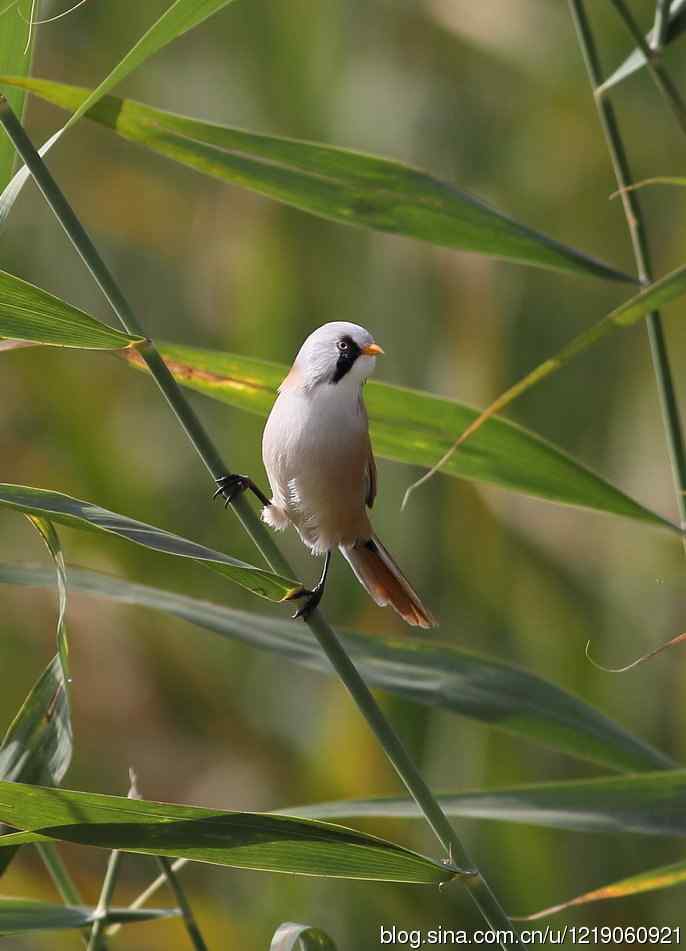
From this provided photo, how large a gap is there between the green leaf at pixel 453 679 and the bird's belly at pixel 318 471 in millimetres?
136

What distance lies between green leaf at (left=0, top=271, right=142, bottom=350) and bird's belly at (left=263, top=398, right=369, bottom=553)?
0.31 m

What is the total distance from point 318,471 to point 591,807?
43cm

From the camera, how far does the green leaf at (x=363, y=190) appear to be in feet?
3.26

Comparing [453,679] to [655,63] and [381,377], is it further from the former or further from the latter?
[381,377]

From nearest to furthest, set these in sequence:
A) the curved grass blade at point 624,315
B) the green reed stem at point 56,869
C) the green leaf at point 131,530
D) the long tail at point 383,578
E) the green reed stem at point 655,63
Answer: the green leaf at point 131,530
the curved grass blade at point 624,315
the green reed stem at point 655,63
the green reed stem at point 56,869
the long tail at point 383,578

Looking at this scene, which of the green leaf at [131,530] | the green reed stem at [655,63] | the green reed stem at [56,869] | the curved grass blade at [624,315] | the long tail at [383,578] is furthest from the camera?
the long tail at [383,578]

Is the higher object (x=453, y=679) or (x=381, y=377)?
(x=381, y=377)

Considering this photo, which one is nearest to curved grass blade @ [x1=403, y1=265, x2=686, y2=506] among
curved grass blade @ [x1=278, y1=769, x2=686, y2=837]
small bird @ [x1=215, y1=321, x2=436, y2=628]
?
small bird @ [x1=215, y1=321, x2=436, y2=628]

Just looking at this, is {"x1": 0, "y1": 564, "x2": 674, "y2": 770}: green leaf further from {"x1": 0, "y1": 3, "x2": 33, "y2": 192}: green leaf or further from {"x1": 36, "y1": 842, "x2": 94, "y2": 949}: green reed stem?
{"x1": 0, "y1": 3, "x2": 33, "y2": 192}: green leaf

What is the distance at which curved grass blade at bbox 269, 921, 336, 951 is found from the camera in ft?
2.69

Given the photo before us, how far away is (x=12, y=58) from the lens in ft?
3.10

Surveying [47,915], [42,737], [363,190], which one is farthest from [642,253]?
[47,915]

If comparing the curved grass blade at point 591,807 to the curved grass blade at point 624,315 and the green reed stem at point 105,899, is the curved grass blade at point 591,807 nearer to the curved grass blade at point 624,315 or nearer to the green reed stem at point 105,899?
the green reed stem at point 105,899

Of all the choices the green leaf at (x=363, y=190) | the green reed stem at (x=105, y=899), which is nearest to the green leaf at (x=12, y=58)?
the green leaf at (x=363, y=190)
